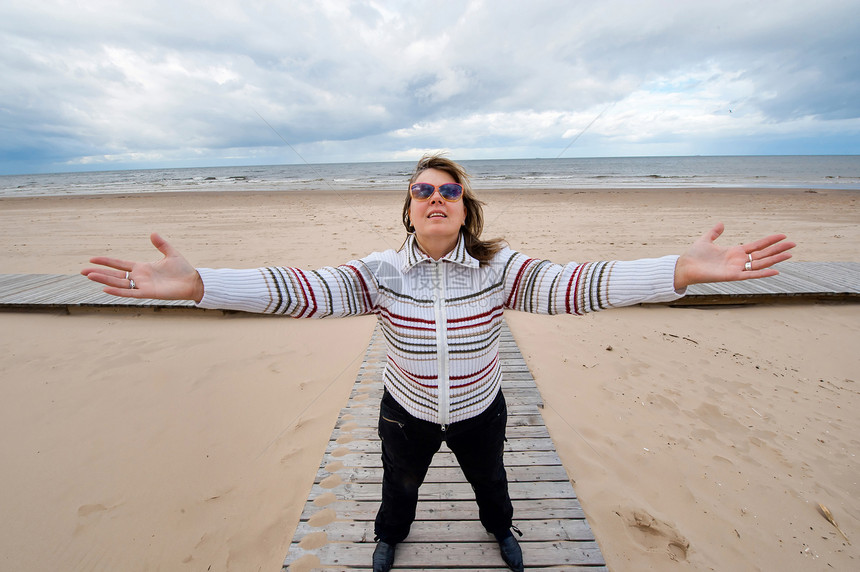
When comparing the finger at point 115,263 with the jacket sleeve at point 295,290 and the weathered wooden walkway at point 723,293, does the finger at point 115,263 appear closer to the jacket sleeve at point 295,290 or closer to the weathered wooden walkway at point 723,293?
the jacket sleeve at point 295,290

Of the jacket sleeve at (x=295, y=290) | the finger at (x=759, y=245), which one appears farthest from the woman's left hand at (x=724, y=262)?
the jacket sleeve at (x=295, y=290)

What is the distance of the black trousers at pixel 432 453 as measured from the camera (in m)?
1.81

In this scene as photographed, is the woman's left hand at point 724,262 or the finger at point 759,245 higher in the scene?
the finger at point 759,245

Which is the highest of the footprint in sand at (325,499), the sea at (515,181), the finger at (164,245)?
the sea at (515,181)

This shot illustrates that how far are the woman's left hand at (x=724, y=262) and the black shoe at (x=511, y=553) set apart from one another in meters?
1.85

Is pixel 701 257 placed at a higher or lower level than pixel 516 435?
higher

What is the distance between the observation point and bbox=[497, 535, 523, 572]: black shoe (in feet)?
7.63

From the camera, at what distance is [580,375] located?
4.72 metres

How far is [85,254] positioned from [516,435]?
1254cm

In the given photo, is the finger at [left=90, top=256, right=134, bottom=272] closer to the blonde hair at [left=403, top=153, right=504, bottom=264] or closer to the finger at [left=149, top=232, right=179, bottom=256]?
the finger at [left=149, top=232, right=179, bottom=256]

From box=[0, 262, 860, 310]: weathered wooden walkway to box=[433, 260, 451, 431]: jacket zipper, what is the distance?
20.4ft

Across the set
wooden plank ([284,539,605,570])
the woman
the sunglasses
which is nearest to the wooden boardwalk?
wooden plank ([284,539,605,570])

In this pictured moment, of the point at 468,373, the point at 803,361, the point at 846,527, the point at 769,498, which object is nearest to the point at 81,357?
the point at 468,373

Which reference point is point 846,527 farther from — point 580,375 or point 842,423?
point 580,375
